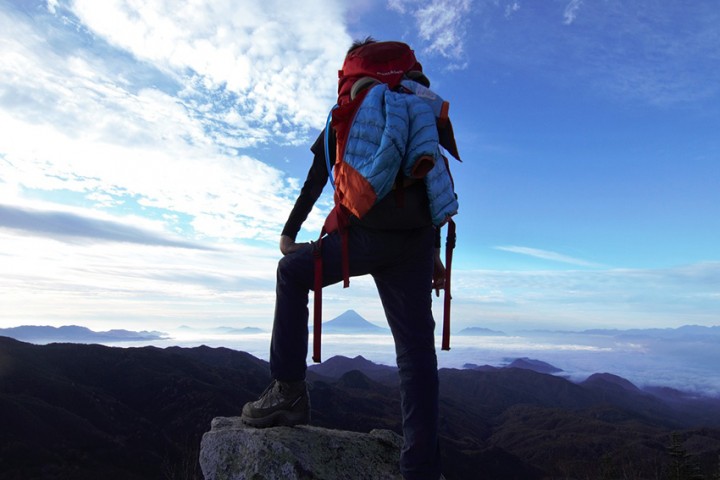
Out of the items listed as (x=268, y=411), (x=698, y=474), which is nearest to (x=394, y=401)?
(x=698, y=474)

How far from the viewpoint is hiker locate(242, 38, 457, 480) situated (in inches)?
142

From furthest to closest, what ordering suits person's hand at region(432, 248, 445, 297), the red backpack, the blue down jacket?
1. person's hand at region(432, 248, 445, 297)
2. the red backpack
3. the blue down jacket

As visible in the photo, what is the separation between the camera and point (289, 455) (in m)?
3.98

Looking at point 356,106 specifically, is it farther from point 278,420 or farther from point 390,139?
point 278,420

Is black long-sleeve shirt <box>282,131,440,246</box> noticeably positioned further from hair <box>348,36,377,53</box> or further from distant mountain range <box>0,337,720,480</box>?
distant mountain range <box>0,337,720,480</box>

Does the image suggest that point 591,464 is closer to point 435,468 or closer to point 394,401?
point 394,401

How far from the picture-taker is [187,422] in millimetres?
100688

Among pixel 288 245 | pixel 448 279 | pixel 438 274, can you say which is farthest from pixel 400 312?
pixel 288 245

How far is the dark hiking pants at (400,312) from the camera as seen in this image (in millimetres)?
3662

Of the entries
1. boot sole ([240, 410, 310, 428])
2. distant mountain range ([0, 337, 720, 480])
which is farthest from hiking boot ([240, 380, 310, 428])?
distant mountain range ([0, 337, 720, 480])

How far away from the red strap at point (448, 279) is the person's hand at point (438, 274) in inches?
6.2

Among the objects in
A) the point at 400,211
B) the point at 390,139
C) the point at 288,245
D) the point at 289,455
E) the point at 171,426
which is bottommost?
the point at 171,426

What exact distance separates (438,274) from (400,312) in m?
0.70

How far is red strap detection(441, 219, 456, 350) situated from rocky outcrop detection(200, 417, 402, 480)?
1.27 metres
